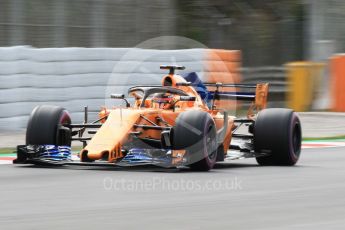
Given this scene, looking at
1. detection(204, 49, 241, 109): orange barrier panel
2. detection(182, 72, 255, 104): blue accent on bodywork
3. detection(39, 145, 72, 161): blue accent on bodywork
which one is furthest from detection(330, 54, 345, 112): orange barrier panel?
detection(39, 145, 72, 161): blue accent on bodywork

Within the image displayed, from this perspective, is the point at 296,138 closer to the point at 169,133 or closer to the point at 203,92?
the point at 203,92

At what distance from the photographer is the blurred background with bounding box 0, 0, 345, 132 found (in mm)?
18141

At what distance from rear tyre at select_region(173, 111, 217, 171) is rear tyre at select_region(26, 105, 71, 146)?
165 cm

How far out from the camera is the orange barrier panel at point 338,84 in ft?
72.1

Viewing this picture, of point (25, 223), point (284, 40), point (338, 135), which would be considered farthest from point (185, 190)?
point (284, 40)

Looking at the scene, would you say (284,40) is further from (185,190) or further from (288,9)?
(185,190)

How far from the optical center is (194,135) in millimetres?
10625

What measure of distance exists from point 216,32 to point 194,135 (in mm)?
15494

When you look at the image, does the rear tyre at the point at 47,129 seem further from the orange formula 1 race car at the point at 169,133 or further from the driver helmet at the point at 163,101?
the driver helmet at the point at 163,101

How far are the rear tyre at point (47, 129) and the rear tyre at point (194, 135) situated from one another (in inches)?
65.0

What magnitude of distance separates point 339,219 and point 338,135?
1051cm

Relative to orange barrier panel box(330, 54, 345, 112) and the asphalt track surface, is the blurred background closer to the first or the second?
orange barrier panel box(330, 54, 345, 112)

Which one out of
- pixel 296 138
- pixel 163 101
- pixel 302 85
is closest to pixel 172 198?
pixel 163 101

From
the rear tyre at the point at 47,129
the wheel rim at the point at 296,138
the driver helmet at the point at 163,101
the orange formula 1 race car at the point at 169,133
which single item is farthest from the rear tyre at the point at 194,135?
the wheel rim at the point at 296,138
